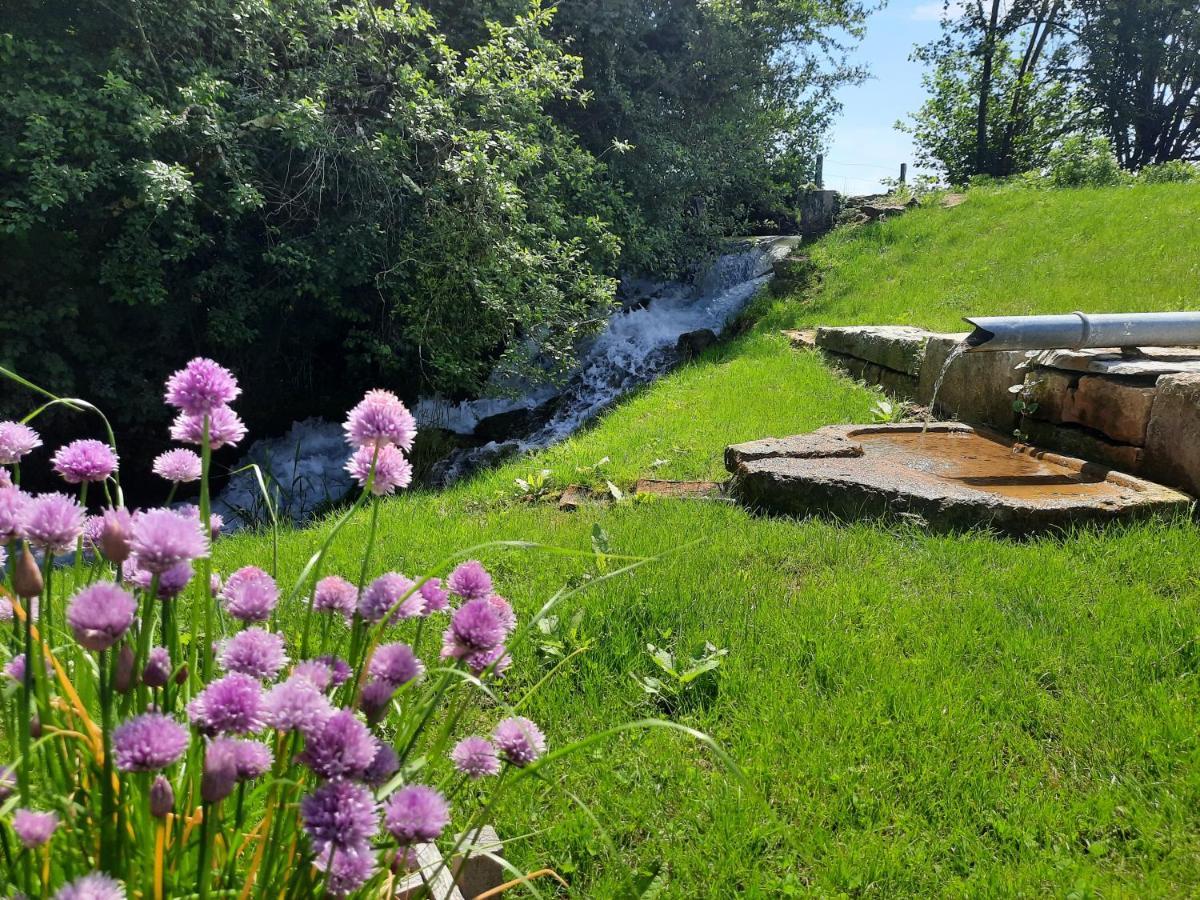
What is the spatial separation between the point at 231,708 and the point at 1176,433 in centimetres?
412

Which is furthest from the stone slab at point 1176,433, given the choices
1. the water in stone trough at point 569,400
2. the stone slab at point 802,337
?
the water in stone trough at point 569,400

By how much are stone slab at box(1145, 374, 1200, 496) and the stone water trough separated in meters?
0.12

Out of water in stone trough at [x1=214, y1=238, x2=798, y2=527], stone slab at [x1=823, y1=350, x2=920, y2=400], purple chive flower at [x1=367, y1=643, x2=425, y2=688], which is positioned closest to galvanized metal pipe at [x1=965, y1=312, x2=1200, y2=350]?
stone slab at [x1=823, y1=350, x2=920, y2=400]

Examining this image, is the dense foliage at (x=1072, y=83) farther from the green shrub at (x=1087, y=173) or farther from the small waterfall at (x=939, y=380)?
the small waterfall at (x=939, y=380)

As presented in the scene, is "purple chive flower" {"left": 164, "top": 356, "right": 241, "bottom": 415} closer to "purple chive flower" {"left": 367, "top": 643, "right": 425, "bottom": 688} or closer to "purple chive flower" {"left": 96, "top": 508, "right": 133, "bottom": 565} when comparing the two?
"purple chive flower" {"left": 96, "top": 508, "right": 133, "bottom": 565}

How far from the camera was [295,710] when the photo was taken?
844 millimetres

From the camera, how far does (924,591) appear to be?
2.98 meters

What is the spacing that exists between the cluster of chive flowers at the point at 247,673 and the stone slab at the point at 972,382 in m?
4.45

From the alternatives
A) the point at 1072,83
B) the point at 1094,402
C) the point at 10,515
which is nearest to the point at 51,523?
the point at 10,515

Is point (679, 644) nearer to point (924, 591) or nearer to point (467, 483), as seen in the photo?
point (924, 591)

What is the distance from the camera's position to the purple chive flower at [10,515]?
2.95 ft

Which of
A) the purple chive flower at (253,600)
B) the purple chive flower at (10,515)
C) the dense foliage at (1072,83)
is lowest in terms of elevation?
the purple chive flower at (253,600)

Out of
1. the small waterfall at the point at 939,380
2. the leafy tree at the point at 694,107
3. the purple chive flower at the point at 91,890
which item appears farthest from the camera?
the leafy tree at the point at 694,107

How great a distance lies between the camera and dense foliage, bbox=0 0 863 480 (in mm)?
5902
